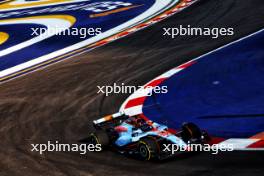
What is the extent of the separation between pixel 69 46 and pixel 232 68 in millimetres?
7805

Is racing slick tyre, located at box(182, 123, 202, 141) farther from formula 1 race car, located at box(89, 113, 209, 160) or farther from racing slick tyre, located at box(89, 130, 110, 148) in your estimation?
racing slick tyre, located at box(89, 130, 110, 148)

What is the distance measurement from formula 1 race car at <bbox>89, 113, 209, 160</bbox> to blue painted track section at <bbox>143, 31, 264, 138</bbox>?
2.44ft

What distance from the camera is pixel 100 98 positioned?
1361cm

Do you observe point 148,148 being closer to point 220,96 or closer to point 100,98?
point 220,96

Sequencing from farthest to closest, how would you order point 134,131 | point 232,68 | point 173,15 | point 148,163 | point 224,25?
point 173,15, point 224,25, point 232,68, point 134,131, point 148,163

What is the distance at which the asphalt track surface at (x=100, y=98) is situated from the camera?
909cm

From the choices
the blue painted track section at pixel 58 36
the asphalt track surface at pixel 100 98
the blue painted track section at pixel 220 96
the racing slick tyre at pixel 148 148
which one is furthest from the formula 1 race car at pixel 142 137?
the blue painted track section at pixel 58 36

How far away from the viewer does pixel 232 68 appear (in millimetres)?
14117

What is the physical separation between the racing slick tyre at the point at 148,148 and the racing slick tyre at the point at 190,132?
2.77ft

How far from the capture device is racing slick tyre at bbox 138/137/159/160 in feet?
30.3

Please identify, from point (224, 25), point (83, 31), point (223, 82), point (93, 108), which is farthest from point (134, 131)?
point (83, 31)

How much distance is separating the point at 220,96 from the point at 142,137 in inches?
130

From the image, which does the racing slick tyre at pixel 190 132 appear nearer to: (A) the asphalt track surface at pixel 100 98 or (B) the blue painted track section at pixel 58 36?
(A) the asphalt track surface at pixel 100 98

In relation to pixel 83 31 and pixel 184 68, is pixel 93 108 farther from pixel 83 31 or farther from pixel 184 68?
pixel 83 31
